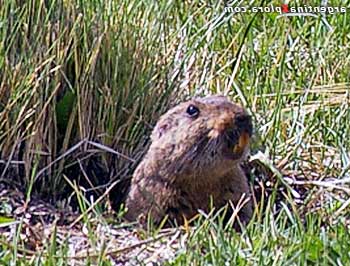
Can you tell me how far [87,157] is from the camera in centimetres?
386

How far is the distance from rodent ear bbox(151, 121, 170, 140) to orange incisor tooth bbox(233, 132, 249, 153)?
1.08ft

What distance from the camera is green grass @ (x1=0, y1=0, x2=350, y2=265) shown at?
11.8 ft

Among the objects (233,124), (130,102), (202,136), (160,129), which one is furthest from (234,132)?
(130,102)

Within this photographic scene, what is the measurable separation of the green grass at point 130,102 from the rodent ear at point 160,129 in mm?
196

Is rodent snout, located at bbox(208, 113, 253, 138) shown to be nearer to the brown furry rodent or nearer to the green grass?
the brown furry rodent

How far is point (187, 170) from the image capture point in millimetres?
3627

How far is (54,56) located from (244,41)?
123cm

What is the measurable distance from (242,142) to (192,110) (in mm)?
241

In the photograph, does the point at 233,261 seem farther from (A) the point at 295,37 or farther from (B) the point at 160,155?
(A) the point at 295,37

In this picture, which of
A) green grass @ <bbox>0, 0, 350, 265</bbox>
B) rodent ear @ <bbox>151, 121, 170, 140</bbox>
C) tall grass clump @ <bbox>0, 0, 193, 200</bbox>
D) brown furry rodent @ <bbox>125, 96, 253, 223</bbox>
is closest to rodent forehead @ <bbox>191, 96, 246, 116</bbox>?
brown furry rodent @ <bbox>125, 96, 253, 223</bbox>

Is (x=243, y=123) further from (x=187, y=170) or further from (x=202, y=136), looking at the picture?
(x=187, y=170)

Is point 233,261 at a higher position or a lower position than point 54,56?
lower

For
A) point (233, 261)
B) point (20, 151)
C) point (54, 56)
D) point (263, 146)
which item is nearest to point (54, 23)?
point (54, 56)

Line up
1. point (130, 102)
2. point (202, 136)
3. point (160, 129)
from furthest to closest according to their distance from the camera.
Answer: point (130, 102), point (160, 129), point (202, 136)
